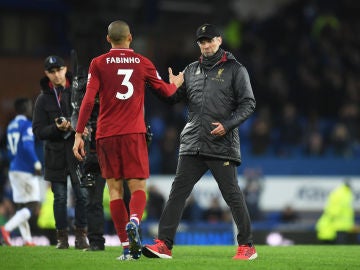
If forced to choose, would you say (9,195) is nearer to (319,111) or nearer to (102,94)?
(319,111)

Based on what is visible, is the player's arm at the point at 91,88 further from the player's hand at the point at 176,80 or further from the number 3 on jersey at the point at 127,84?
the player's hand at the point at 176,80

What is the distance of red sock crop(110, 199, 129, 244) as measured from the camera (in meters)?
10.4

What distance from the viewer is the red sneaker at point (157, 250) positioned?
10.5 metres

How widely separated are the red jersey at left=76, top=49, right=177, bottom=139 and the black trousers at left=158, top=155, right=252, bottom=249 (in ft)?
2.63

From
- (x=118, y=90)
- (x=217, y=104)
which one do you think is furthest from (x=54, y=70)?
(x=217, y=104)

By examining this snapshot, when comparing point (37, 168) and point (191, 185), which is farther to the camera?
point (37, 168)

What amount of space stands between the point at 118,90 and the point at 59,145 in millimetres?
2617

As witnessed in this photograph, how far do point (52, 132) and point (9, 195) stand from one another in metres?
11.2

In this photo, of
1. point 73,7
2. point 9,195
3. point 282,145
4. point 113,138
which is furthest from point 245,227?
point 73,7

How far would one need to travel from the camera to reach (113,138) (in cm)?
1023

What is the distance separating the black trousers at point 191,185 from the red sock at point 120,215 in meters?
0.45

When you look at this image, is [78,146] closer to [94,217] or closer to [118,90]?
[118,90]

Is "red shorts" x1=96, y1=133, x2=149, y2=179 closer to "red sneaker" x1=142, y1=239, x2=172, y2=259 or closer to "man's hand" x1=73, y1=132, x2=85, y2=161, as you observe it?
"man's hand" x1=73, y1=132, x2=85, y2=161

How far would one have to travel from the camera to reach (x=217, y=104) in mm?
10711
